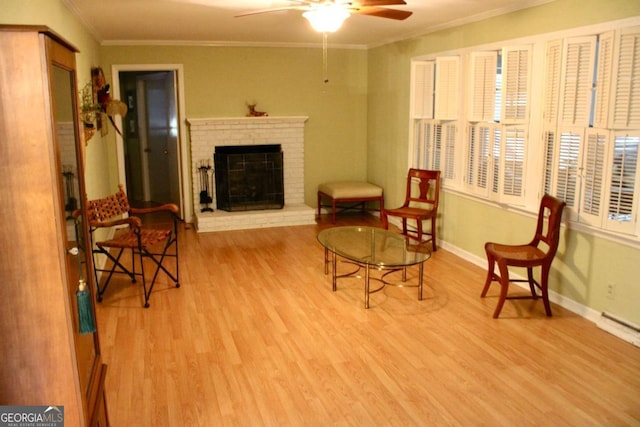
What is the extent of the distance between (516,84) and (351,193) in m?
2.96

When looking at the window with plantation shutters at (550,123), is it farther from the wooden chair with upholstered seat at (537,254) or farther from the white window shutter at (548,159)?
the wooden chair with upholstered seat at (537,254)

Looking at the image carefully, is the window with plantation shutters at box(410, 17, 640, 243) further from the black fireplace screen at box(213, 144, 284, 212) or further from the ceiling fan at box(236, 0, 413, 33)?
the black fireplace screen at box(213, 144, 284, 212)

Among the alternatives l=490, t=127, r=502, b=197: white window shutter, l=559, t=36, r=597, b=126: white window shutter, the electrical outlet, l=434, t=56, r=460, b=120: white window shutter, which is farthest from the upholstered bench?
the electrical outlet

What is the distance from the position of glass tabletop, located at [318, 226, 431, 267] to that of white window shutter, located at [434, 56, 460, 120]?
1535mm

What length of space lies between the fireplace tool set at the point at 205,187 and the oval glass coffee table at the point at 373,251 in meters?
2.59

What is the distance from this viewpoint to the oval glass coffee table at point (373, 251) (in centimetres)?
426

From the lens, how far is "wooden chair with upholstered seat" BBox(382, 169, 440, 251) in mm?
5762

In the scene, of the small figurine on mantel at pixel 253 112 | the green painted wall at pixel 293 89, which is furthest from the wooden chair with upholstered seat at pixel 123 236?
the small figurine on mantel at pixel 253 112

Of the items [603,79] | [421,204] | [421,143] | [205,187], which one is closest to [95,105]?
[205,187]

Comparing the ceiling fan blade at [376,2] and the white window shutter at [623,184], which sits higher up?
the ceiling fan blade at [376,2]

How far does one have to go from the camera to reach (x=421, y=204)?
6.32m

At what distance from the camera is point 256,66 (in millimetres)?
7250

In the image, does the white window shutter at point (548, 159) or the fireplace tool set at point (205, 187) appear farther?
the fireplace tool set at point (205, 187)

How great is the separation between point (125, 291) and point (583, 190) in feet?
12.4
